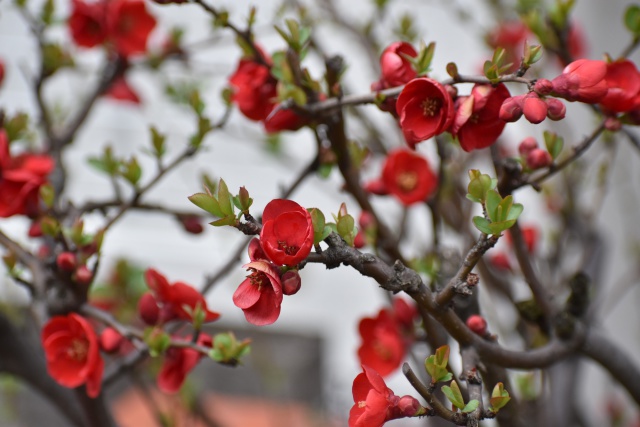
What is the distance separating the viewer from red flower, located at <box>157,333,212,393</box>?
2.10ft

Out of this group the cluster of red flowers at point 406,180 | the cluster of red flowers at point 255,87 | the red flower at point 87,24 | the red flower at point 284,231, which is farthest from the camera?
the red flower at point 87,24

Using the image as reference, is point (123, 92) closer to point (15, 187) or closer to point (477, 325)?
point (15, 187)

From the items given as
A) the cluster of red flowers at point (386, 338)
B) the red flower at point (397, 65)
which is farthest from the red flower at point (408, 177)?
the red flower at point (397, 65)

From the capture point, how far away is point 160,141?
0.75m

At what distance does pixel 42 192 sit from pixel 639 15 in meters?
0.58

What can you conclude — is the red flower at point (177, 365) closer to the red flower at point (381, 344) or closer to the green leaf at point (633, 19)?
the red flower at point (381, 344)

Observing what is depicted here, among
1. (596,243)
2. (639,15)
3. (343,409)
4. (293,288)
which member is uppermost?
(639,15)

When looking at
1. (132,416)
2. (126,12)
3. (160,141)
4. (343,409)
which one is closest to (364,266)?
(160,141)

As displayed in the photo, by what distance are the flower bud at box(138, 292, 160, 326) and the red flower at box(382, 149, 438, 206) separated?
0.96 ft

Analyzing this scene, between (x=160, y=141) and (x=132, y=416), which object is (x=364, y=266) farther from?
(x=132, y=416)

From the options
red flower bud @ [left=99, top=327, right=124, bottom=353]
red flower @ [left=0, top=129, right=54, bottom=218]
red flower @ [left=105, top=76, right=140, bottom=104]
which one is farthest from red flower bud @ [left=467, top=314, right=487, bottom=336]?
red flower @ [left=105, top=76, right=140, bottom=104]

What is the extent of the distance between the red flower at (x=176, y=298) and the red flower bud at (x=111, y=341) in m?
0.04

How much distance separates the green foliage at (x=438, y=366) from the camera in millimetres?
478

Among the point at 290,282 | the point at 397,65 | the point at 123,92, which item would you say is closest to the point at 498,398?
the point at 290,282
